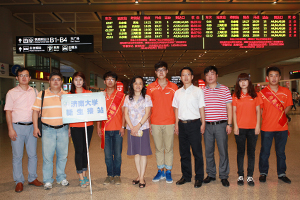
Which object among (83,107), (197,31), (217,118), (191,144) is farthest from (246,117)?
(197,31)

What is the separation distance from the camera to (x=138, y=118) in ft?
11.7

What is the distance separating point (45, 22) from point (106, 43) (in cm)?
421

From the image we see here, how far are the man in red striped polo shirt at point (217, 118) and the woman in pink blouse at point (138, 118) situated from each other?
89 centimetres

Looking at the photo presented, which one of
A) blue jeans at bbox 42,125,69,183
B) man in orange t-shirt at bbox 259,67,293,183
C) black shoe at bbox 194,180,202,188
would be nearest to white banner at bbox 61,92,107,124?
blue jeans at bbox 42,125,69,183

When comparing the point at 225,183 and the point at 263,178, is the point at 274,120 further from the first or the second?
the point at 225,183

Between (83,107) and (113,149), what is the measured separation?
83 centimetres

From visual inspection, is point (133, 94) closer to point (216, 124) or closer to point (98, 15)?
point (216, 124)

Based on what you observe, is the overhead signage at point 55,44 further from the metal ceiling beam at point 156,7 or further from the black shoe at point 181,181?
the black shoe at point 181,181

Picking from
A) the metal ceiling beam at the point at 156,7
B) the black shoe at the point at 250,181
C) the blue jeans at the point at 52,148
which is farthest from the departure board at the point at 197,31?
the black shoe at the point at 250,181

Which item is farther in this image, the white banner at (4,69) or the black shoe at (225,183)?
the white banner at (4,69)

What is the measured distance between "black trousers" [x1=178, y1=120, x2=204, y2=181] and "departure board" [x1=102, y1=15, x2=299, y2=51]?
4.38m

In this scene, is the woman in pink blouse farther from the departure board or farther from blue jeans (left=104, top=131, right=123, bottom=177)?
the departure board

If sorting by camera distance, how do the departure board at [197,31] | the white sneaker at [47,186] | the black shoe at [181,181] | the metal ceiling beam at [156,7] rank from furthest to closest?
1. the metal ceiling beam at [156,7]
2. the departure board at [197,31]
3. the black shoe at [181,181]
4. the white sneaker at [47,186]

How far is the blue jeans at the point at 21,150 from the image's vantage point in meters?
3.53
